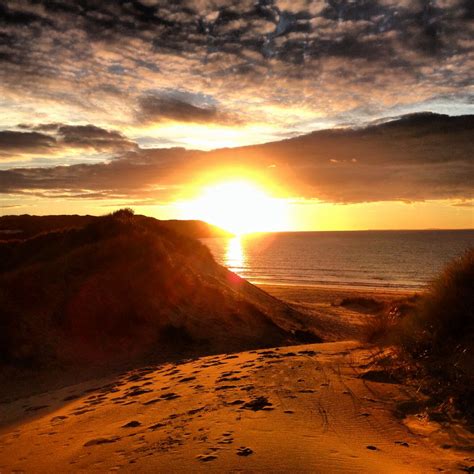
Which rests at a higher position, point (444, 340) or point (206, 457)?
point (444, 340)

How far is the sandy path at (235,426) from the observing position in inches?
175

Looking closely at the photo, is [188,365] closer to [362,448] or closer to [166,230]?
[362,448]

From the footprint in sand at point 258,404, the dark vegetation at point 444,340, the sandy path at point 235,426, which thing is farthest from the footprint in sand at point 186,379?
the dark vegetation at point 444,340

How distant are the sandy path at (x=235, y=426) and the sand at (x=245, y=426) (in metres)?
0.02

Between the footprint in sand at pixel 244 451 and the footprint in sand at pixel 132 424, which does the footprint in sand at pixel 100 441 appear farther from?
the footprint in sand at pixel 244 451

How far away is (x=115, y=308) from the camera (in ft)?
52.5

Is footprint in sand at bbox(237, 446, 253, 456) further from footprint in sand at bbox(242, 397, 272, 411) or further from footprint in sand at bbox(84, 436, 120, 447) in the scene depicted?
footprint in sand at bbox(84, 436, 120, 447)

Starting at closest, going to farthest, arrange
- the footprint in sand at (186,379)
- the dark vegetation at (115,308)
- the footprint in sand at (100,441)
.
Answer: the footprint in sand at (100,441) < the footprint in sand at (186,379) < the dark vegetation at (115,308)

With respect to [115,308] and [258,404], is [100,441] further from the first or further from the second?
[115,308]

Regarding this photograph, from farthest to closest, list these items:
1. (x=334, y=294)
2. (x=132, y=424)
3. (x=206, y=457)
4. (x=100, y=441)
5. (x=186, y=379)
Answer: (x=334, y=294)
(x=186, y=379)
(x=132, y=424)
(x=100, y=441)
(x=206, y=457)

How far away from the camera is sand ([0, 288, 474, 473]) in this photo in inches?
175

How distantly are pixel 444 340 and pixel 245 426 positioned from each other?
448 cm

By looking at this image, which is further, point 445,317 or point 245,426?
point 445,317

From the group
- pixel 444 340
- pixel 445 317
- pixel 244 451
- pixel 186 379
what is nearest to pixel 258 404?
pixel 244 451
